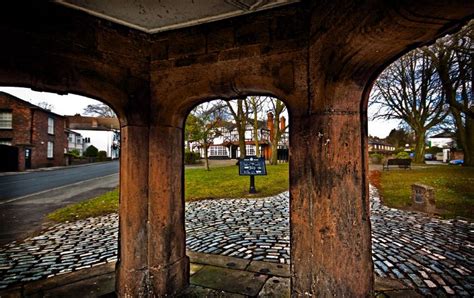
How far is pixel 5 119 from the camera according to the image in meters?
24.5

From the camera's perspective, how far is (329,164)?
202 centimetres

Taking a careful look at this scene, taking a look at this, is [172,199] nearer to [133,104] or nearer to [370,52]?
[133,104]

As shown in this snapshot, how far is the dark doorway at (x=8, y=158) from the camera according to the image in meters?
22.1

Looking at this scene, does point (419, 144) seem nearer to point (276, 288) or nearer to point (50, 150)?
point (276, 288)

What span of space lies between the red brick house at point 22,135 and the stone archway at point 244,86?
26812 millimetres

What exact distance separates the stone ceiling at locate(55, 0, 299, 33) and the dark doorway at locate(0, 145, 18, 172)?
27165 millimetres

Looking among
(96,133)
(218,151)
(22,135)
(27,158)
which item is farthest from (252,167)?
(96,133)

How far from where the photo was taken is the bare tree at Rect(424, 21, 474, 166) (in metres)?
10.7

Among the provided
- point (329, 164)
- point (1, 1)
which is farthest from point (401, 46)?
point (1, 1)

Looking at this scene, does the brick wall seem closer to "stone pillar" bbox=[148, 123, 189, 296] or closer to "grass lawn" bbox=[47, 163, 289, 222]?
"grass lawn" bbox=[47, 163, 289, 222]

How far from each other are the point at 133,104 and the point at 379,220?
20.3 ft

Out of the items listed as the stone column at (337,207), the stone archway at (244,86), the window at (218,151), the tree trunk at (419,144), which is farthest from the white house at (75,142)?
the stone column at (337,207)

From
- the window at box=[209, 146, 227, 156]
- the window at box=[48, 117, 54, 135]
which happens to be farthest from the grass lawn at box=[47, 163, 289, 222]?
the window at box=[209, 146, 227, 156]

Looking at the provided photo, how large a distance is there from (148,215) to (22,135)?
29287mm
